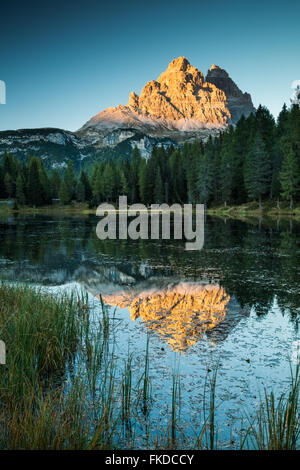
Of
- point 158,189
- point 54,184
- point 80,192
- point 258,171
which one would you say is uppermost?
point 54,184

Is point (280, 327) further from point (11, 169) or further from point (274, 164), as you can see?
point (11, 169)

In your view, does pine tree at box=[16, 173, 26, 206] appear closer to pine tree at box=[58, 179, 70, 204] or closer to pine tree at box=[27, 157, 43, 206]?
pine tree at box=[27, 157, 43, 206]

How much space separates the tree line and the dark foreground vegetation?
188 ft

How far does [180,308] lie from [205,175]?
74.4 metres

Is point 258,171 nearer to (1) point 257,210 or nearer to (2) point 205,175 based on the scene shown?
(1) point 257,210

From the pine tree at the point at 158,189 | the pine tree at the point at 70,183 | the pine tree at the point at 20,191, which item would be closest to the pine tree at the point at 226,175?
the pine tree at the point at 158,189

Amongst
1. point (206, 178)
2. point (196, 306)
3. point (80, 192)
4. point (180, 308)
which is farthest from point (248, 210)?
point (180, 308)

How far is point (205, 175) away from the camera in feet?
279

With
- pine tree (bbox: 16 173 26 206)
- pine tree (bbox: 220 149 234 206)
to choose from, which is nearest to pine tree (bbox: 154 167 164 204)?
pine tree (bbox: 220 149 234 206)

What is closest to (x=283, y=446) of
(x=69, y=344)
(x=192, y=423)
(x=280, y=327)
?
(x=192, y=423)

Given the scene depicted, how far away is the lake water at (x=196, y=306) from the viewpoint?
7804mm

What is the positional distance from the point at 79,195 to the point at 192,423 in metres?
111

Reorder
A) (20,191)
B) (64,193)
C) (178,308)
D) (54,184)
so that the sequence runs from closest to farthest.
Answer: (178,308), (20,191), (64,193), (54,184)
